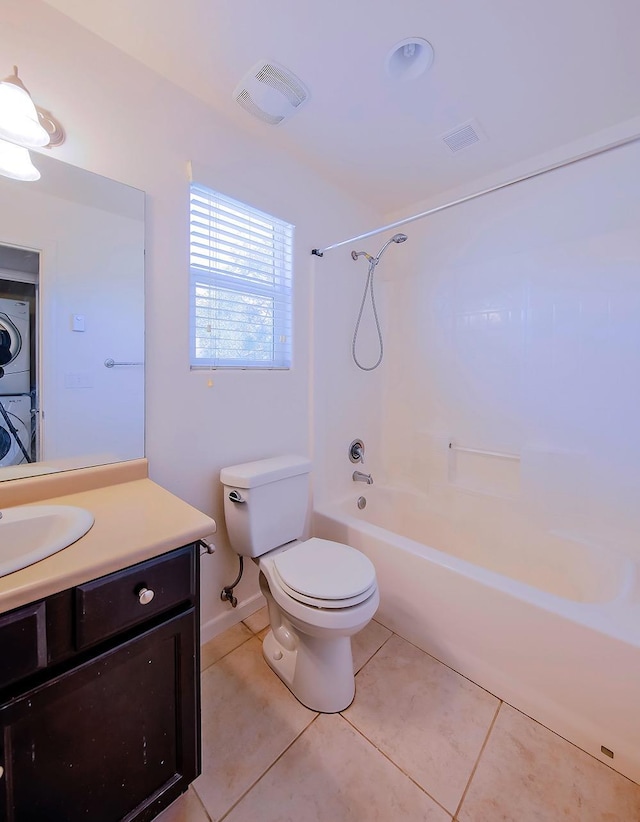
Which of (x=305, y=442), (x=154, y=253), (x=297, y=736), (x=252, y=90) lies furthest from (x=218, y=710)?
(x=252, y=90)

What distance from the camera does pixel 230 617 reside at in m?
1.66

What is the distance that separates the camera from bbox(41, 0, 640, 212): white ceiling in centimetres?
108

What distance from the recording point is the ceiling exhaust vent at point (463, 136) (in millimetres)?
1571

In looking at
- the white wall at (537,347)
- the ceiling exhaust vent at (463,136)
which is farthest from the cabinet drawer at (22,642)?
the ceiling exhaust vent at (463,136)

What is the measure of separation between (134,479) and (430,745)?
1.39 m

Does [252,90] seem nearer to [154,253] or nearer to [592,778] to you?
[154,253]

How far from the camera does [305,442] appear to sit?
1963mm

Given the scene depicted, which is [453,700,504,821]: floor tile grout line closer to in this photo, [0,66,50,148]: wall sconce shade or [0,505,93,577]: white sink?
[0,505,93,577]: white sink

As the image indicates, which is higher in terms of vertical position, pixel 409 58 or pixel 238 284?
pixel 409 58

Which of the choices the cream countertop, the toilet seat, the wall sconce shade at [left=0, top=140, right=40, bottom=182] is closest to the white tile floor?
the toilet seat

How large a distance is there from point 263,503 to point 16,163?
1.43 metres

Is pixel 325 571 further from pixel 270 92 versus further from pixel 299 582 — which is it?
pixel 270 92

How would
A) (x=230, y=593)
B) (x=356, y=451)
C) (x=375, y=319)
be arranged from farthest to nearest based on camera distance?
(x=375, y=319) → (x=356, y=451) → (x=230, y=593)

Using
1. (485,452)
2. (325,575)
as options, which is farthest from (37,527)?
(485,452)
